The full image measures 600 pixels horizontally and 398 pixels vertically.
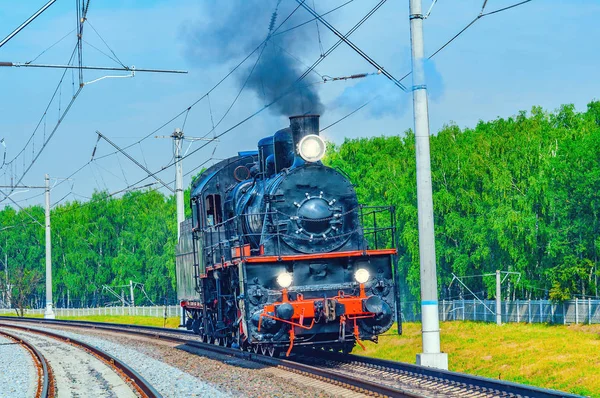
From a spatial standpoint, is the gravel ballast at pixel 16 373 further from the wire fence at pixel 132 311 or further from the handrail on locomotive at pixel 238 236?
the wire fence at pixel 132 311

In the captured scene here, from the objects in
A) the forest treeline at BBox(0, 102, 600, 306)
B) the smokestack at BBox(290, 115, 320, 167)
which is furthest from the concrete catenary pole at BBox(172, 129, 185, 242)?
the smokestack at BBox(290, 115, 320, 167)

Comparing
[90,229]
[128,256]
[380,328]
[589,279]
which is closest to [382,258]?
[380,328]

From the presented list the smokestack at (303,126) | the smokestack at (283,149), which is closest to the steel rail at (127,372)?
the smokestack at (283,149)

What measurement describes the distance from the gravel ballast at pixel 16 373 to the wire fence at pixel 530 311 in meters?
22.9

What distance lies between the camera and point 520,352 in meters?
26.1

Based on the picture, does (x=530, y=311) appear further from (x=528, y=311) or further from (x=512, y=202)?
(x=512, y=202)

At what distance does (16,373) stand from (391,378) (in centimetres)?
959

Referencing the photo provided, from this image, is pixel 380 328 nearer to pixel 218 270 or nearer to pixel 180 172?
pixel 218 270

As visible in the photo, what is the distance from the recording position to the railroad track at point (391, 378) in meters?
11.0

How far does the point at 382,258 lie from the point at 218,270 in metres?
3.92

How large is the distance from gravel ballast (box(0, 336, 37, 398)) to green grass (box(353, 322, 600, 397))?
8360 millimetres

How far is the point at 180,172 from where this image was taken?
114 ft

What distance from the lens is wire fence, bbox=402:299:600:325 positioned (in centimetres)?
3678

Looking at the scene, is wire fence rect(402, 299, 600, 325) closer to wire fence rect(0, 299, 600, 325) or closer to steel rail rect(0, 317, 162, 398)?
wire fence rect(0, 299, 600, 325)
